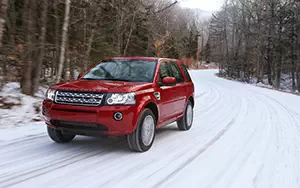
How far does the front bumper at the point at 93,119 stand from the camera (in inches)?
199

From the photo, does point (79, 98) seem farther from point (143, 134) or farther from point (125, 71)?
point (125, 71)

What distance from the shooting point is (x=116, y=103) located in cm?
511

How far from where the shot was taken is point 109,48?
59.3 feet

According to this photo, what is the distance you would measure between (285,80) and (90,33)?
36296 mm

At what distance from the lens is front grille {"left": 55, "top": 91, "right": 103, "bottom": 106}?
5.09 m

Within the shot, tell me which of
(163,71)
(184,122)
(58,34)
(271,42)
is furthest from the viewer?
(271,42)

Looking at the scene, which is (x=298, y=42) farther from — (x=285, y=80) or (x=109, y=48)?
(x=109, y=48)

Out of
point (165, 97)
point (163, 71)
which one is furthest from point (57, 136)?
point (163, 71)

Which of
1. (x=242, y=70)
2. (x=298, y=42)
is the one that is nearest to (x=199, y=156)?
(x=298, y=42)

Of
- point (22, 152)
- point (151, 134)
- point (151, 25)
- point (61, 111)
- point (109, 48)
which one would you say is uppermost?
point (151, 25)

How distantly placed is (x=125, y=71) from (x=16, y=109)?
3.71 metres

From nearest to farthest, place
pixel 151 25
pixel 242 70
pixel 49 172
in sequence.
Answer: pixel 49 172
pixel 151 25
pixel 242 70

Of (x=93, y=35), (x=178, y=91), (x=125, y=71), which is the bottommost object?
(x=178, y=91)

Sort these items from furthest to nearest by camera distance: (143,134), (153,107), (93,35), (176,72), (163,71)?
(93,35) < (176,72) < (163,71) < (153,107) < (143,134)
